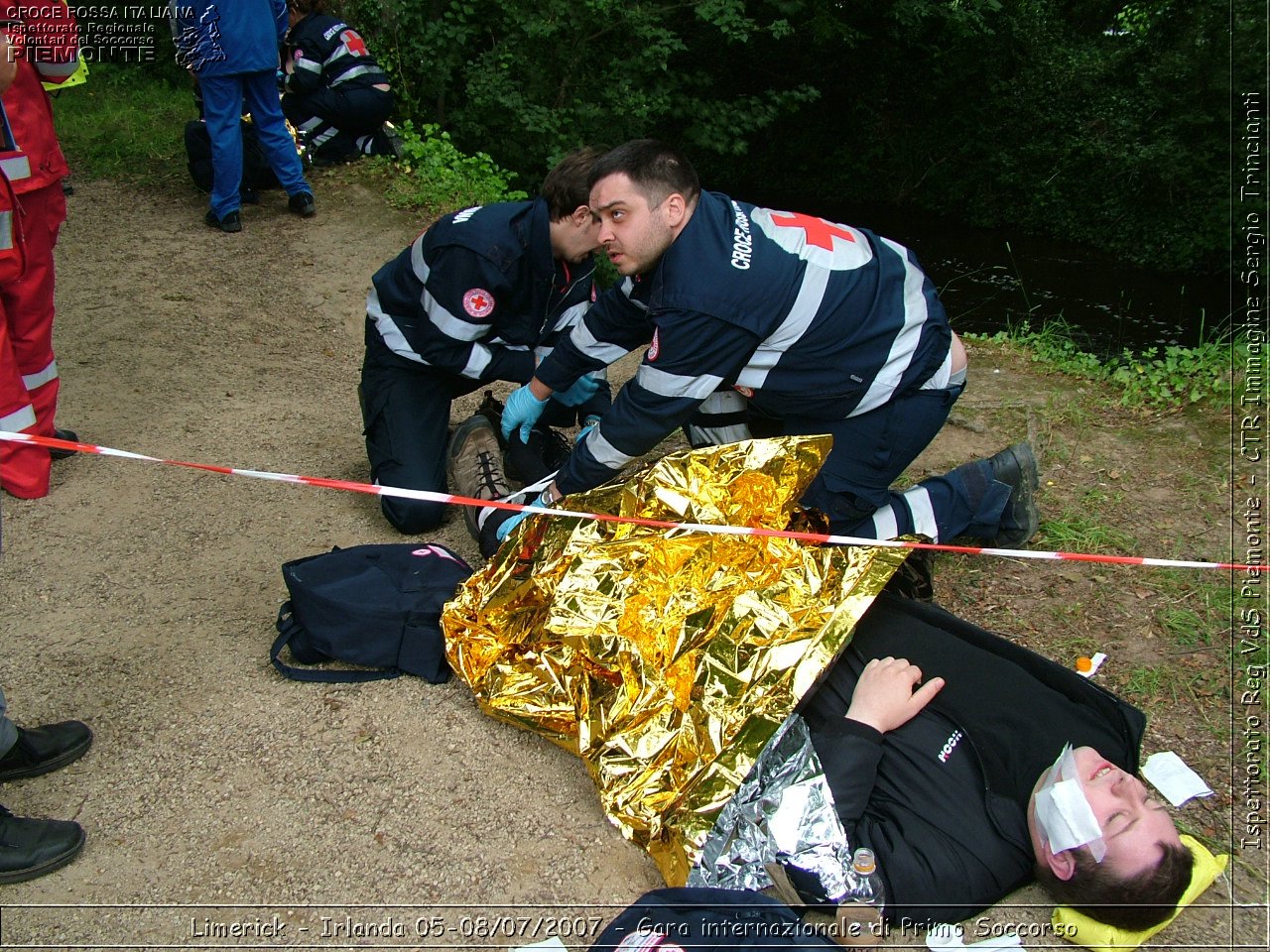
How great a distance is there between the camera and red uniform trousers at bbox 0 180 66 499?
3.43m

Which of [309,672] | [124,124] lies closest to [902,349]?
[309,672]

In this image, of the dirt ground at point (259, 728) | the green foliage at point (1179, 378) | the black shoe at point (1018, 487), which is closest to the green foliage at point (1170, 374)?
the green foliage at point (1179, 378)

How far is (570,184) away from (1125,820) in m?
2.36

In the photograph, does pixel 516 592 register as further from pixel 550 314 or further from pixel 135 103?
pixel 135 103

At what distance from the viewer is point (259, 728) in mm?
2539

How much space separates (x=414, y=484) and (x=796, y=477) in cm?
149

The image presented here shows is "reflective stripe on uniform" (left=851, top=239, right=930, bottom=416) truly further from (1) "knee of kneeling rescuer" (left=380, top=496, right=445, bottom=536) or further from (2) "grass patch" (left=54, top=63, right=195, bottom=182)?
(2) "grass patch" (left=54, top=63, right=195, bottom=182)

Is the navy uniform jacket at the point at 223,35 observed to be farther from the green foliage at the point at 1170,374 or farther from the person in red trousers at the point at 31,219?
the green foliage at the point at 1170,374

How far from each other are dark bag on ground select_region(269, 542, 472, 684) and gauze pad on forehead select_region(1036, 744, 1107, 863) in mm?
1557

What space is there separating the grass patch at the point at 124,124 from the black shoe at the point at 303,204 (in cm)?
121

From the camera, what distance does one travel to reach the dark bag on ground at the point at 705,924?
1684 millimetres

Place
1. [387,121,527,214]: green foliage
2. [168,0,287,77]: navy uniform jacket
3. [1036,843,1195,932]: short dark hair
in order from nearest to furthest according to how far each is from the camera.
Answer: [1036,843,1195,932]: short dark hair, [168,0,287,77]: navy uniform jacket, [387,121,527,214]: green foliage

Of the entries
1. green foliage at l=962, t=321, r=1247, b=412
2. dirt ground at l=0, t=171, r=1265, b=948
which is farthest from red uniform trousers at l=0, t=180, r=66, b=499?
green foliage at l=962, t=321, r=1247, b=412

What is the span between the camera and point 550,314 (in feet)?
11.9
